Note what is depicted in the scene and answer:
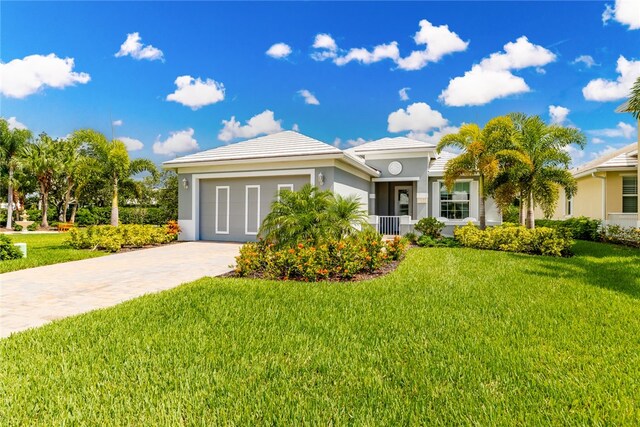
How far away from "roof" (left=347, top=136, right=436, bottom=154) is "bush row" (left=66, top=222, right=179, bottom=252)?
11.3m

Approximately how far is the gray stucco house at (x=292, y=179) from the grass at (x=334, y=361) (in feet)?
23.3

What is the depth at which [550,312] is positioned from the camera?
4.77 m

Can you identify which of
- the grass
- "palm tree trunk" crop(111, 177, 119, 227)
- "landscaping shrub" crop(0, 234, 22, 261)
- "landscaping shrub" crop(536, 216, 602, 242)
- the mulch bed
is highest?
"palm tree trunk" crop(111, 177, 119, 227)

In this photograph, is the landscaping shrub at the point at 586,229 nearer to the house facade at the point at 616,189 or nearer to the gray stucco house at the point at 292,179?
the house facade at the point at 616,189

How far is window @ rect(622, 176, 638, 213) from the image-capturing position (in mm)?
16047

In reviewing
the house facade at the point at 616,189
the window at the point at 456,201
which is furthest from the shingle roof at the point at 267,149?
the house facade at the point at 616,189

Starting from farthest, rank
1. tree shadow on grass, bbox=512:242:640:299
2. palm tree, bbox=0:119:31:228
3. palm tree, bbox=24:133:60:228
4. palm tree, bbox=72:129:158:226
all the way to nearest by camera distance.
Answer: palm tree, bbox=0:119:31:228, palm tree, bbox=24:133:60:228, palm tree, bbox=72:129:158:226, tree shadow on grass, bbox=512:242:640:299

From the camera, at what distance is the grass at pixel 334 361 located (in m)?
2.44

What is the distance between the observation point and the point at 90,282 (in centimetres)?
690

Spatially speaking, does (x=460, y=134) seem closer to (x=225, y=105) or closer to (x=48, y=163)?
(x=225, y=105)

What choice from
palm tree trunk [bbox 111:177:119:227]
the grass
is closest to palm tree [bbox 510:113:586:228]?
the grass

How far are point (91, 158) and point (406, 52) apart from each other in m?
22.5

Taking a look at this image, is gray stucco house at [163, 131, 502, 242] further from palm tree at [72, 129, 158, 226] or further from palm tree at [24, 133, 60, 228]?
palm tree at [24, 133, 60, 228]

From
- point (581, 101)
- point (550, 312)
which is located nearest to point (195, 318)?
point (550, 312)
